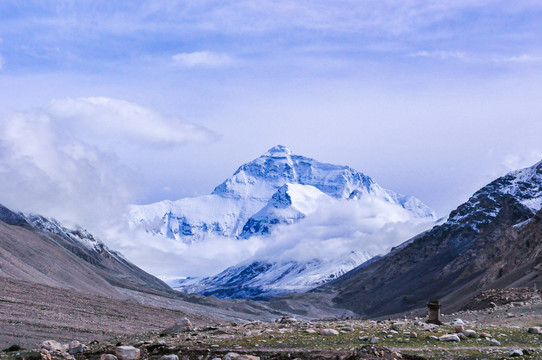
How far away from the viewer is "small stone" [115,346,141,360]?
91.9 ft

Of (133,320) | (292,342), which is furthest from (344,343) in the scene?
(133,320)

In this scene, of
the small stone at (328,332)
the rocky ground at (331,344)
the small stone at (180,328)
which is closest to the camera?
the rocky ground at (331,344)

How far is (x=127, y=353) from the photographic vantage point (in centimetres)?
2817

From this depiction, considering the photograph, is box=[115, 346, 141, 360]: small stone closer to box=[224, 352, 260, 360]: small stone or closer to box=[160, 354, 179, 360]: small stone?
box=[160, 354, 179, 360]: small stone

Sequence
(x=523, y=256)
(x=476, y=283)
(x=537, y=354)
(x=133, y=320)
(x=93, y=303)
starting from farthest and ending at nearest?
(x=476, y=283)
(x=523, y=256)
(x=93, y=303)
(x=133, y=320)
(x=537, y=354)

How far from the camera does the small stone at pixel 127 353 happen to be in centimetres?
2800

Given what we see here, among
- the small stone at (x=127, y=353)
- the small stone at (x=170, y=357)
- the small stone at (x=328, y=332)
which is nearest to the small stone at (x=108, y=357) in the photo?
the small stone at (x=127, y=353)

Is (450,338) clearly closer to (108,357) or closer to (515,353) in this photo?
(515,353)

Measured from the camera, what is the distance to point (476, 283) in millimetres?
159375

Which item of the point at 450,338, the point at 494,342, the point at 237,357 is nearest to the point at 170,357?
the point at 237,357

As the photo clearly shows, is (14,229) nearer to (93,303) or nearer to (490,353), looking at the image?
(93,303)

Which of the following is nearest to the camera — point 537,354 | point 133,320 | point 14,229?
point 537,354

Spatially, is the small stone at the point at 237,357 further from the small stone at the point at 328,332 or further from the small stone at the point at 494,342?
the small stone at the point at 494,342

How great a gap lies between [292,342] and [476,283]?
136446 millimetres
